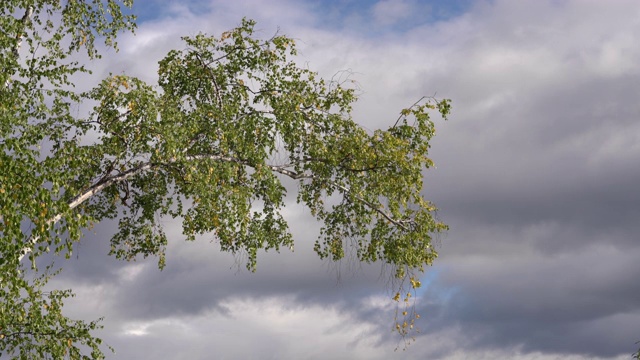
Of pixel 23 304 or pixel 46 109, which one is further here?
pixel 46 109

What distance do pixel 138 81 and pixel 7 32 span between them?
3.43 meters

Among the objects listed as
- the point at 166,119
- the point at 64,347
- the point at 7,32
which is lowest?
the point at 64,347

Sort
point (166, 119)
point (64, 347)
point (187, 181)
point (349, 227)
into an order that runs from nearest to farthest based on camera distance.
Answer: point (64, 347), point (166, 119), point (187, 181), point (349, 227)

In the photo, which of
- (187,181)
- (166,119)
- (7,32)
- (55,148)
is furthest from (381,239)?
(7,32)

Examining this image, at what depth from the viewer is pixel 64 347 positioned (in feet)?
64.2

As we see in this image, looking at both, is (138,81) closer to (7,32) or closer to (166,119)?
(166,119)

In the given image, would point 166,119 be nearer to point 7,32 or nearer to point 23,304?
point 7,32

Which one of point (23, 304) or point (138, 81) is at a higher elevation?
point (138, 81)

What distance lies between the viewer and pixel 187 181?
2336 cm

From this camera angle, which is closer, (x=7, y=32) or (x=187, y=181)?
(x=7, y=32)

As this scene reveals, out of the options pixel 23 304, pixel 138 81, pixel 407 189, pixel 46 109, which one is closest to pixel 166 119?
pixel 138 81

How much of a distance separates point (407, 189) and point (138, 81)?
8267 millimetres

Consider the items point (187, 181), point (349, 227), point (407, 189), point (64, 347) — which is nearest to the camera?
point (64, 347)

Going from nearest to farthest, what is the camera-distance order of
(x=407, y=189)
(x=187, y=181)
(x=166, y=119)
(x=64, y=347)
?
(x=64, y=347) → (x=166, y=119) → (x=187, y=181) → (x=407, y=189)
